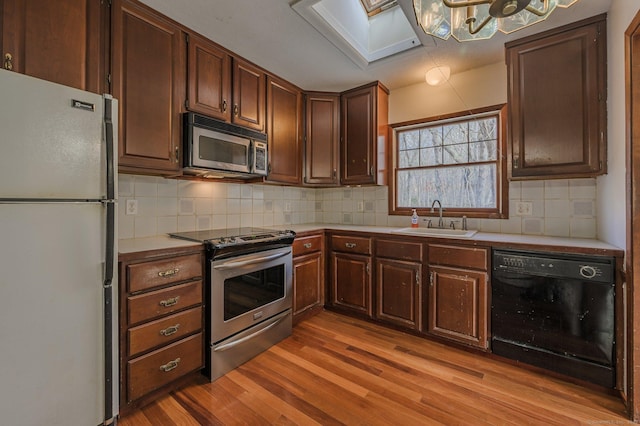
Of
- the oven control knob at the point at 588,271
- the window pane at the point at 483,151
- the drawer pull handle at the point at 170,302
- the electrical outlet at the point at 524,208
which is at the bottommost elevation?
the drawer pull handle at the point at 170,302

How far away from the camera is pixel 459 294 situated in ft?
7.06

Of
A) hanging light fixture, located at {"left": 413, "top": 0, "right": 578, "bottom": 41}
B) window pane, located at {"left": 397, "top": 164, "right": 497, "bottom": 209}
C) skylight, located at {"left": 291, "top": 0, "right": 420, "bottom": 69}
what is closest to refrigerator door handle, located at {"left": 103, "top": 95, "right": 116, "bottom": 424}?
skylight, located at {"left": 291, "top": 0, "right": 420, "bottom": 69}

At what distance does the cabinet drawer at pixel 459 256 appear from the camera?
6.79 ft

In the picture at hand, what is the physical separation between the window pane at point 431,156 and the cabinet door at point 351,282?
4.01ft

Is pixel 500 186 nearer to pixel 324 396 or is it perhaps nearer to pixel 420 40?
pixel 420 40

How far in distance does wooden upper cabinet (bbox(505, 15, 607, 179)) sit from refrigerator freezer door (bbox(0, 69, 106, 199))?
8.78 ft

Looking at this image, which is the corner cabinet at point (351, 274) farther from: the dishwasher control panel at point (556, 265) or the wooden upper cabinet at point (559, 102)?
the wooden upper cabinet at point (559, 102)

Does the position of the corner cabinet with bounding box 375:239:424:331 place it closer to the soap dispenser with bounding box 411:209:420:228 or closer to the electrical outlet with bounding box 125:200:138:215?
the soap dispenser with bounding box 411:209:420:228

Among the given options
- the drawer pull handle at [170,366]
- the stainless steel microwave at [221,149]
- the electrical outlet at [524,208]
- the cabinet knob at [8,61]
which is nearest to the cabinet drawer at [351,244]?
the stainless steel microwave at [221,149]

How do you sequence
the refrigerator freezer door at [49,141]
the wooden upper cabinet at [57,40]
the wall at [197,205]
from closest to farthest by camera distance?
the refrigerator freezer door at [49,141]
the wooden upper cabinet at [57,40]
the wall at [197,205]

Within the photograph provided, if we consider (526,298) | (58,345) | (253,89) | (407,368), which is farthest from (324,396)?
(253,89)

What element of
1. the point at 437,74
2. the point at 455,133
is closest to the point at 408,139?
the point at 455,133

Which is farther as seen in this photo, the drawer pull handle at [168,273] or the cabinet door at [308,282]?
the cabinet door at [308,282]

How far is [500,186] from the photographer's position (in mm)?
2504
